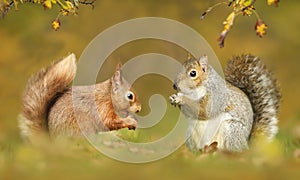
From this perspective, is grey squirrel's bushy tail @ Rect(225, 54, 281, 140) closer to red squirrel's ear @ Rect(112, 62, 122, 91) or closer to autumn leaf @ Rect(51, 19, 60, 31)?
red squirrel's ear @ Rect(112, 62, 122, 91)

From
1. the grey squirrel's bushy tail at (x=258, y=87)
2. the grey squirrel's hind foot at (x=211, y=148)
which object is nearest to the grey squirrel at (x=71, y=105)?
the grey squirrel's hind foot at (x=211, y=148)

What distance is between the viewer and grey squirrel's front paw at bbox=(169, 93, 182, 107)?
14.2 feet

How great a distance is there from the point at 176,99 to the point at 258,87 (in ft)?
1.90

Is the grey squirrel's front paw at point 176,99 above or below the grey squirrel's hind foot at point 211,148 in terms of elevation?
above

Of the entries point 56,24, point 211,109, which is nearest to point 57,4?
point 56,24

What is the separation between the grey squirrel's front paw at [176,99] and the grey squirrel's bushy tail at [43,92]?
61cm

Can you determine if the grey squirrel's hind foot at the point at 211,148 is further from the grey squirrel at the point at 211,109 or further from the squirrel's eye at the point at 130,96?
the squirrel's eye at the point at 130,96

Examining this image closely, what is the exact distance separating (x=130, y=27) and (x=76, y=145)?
83 centimetres

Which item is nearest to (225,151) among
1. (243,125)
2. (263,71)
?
(243,125)

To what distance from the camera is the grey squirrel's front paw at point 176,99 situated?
4.32 meters

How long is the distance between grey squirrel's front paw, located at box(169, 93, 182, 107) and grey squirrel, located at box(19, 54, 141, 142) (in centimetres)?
22

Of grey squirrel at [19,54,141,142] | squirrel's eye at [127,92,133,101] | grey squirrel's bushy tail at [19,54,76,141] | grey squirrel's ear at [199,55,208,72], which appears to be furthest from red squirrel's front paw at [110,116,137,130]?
grey squirrel's ear at [199,55,208,72]

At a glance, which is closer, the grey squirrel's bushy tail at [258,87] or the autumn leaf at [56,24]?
the grey squirrel's bushy tail at [258,87]

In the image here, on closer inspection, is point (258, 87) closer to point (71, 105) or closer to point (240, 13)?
point (240, 13)
